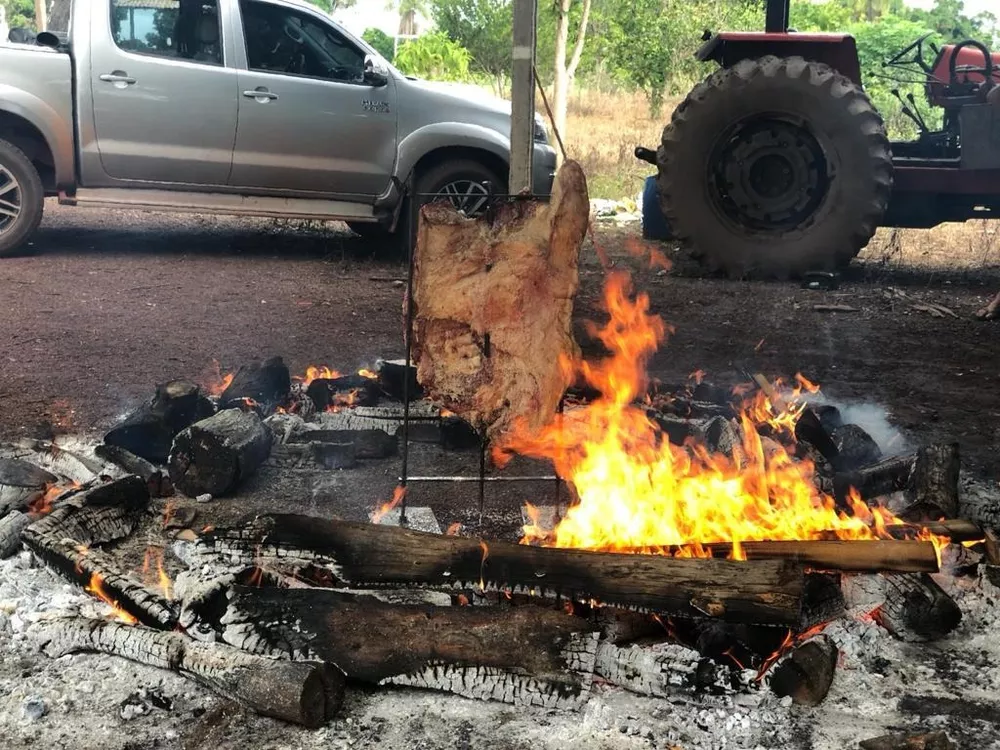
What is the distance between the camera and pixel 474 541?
2.95 metres

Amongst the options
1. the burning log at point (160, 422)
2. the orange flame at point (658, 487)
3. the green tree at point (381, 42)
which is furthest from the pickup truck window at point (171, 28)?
the green tree at point (381, 42)

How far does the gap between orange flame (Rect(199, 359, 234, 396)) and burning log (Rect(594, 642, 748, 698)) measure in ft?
9.13

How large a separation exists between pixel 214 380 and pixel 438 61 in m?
21.9

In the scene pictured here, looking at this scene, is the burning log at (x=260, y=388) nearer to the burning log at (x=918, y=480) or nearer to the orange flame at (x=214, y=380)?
the orange flame at (x=214, y=380)

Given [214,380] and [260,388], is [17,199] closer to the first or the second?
[214,380]

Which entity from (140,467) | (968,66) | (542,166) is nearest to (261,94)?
(542,166)

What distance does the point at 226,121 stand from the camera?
900cm

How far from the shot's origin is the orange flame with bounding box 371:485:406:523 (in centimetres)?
373

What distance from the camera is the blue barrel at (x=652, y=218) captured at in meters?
10.5

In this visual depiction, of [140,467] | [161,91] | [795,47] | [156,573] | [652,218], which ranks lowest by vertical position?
[156,573]

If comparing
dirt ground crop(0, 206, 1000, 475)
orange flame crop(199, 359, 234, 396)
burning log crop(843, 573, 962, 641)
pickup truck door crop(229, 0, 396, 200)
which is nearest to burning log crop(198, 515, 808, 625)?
burning log crop(843, 573, 962, 641)

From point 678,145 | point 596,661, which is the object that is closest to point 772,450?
point 596,661

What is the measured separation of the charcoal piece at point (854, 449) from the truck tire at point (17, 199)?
746 centimetres

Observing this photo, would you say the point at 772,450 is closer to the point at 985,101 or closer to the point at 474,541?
the point at 474,541
